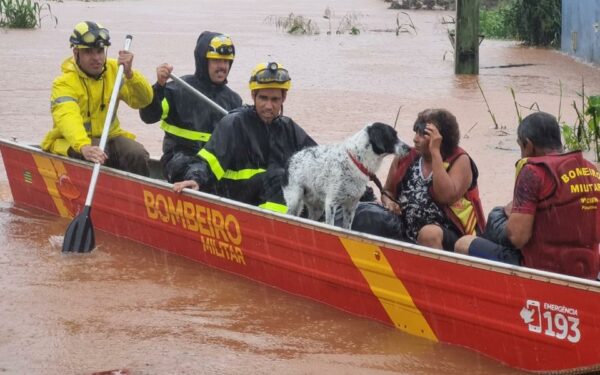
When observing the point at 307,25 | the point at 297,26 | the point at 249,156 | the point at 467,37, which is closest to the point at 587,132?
the point at 249,156

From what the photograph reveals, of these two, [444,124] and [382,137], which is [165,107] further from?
[444,124]

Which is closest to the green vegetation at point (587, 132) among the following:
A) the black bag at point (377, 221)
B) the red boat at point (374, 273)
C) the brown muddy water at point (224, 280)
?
the brown muddy water at point (224, 280)

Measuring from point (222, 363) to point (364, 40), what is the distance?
62.3 feet

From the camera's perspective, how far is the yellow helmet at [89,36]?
858 centimetres

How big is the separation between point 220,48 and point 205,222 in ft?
4.54

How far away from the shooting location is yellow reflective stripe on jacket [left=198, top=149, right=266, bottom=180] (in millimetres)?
7641

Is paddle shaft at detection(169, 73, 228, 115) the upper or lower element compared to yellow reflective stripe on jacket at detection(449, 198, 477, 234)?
upper

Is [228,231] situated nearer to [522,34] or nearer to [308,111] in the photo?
[308,111]

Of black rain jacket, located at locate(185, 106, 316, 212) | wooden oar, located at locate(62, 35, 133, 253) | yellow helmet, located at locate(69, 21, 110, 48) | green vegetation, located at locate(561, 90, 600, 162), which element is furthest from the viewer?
green vegetation, located at locate(561, 90, 600, 162)

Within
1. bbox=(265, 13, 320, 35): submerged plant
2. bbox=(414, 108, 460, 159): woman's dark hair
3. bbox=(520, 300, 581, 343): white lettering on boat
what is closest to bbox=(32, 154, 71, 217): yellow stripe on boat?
bbox=(414, 108, 460, 159): woman's dark hair

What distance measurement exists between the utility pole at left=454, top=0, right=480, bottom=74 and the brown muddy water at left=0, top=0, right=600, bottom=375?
8.3 inches

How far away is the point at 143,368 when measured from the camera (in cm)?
615

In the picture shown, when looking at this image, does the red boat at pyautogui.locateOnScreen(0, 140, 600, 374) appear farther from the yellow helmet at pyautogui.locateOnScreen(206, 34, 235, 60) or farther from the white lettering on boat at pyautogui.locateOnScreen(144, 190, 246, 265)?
the yellow helmet at pyautogui.locateOnScreen(206, 34, 235, 60)

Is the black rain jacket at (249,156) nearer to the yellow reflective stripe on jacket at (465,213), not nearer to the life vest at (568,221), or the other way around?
the yellow reflective stripe on jacket at (465,213)
